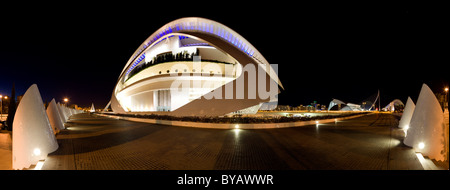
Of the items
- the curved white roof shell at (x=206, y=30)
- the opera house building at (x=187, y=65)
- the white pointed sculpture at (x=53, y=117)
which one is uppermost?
the curved white roof shell at (x=206, y=30)

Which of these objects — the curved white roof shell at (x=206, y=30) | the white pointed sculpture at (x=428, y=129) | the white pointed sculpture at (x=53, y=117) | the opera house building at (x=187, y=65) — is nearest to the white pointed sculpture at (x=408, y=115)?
the white pointed sculpture at (x=428, y=129)

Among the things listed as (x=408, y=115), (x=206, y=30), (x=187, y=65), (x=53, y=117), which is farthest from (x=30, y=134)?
(x=206, y=30)

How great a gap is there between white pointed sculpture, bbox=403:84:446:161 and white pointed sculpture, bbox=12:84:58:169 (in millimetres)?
9653

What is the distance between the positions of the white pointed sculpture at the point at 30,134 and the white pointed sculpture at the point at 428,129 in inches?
380

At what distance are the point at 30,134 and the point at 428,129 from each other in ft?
34.0

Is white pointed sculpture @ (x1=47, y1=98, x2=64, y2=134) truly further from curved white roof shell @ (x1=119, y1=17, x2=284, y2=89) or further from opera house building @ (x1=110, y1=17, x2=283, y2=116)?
curved white roof shell @ (x1=119, y1=17, x2=284, y2=89)

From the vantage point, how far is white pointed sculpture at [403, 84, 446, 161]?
4996 millimetres

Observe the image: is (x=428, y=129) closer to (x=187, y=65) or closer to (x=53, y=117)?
(x=53, y=117)

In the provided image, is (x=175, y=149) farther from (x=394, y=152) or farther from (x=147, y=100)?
(x=147, y=100)

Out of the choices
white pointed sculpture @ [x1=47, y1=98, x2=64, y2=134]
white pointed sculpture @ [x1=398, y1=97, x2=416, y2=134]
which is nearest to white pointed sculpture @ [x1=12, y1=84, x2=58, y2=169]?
white pointed sculpture @ [x1=47, y1=98, x2=64, y2=134]

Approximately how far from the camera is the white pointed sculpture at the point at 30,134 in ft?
14.0

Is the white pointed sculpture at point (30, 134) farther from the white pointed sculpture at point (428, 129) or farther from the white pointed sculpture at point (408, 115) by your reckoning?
the white pointed sculpture at point (408, 115)
